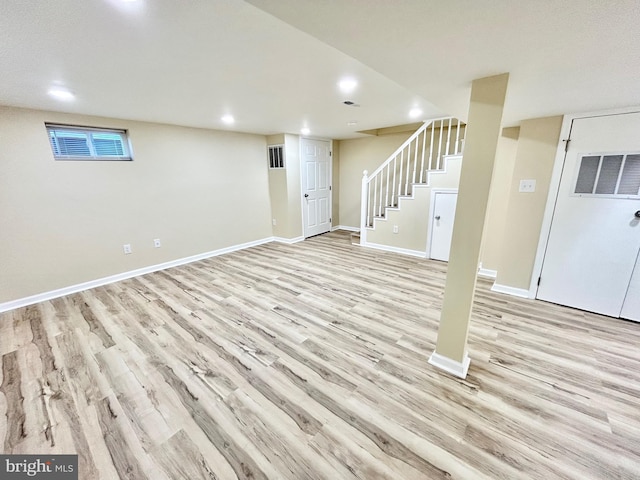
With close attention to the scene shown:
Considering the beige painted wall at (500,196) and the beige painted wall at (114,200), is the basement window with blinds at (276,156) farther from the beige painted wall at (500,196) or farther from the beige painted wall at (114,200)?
the beige painted wall at (500,196)

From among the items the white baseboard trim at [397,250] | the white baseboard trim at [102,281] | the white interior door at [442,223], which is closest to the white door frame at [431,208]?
the white interior door at [442,223]

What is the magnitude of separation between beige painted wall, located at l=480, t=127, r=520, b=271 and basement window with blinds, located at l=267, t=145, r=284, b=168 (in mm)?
3686

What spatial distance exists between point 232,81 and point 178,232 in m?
2.94

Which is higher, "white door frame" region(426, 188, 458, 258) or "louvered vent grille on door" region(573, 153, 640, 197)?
"louvered vent grille on door" region(573, 153, 640, 197)

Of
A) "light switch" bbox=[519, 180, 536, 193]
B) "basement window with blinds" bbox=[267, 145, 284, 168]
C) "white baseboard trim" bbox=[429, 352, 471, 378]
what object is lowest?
"white baseboard trim" bbox=[429, 352, 471, 378]

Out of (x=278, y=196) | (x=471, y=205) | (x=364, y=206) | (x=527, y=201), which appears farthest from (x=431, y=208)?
(x=278, y=196)

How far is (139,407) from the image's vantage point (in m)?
1.65

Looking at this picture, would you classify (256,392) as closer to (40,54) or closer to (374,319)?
(374,319)

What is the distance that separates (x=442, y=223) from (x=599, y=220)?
177 cm

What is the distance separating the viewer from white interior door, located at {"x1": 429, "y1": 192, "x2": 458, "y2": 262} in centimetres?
398

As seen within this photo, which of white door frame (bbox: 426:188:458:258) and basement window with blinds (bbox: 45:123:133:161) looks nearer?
basement window with blinds (bbox: 45:123:133:161)

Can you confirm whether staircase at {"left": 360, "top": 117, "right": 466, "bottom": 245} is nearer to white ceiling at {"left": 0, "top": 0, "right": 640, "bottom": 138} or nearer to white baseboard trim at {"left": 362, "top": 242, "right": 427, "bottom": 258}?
white baseboard trim at {"left": 362, "top": 242, "right": 427, "bottom": 258}

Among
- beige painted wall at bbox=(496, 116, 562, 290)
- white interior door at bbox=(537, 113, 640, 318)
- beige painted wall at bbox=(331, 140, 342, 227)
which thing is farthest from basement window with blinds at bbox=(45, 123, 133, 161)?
white interior door at bbox=(537, 113, 640, 318)

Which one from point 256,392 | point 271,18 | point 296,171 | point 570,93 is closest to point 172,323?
point 256,392
